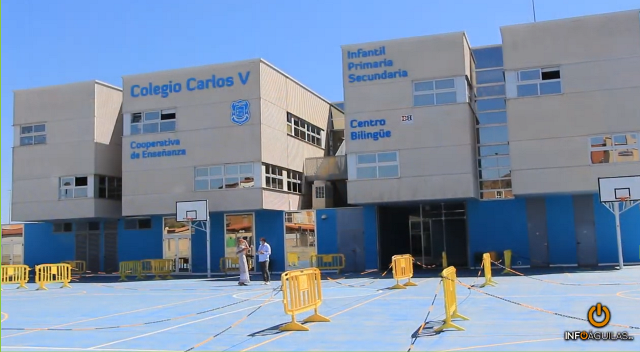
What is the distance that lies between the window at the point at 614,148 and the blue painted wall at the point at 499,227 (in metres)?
4.52

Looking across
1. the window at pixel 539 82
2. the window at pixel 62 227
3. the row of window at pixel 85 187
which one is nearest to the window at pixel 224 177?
the row of window at pixel 85 187

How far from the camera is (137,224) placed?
3700cm

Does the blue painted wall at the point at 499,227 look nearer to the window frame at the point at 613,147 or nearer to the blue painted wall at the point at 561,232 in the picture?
the blue painted wall at the point at 561,232

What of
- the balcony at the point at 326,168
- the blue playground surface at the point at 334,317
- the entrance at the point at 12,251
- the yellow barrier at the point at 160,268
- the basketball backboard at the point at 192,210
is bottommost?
the blue playground surface at the point at 334,317

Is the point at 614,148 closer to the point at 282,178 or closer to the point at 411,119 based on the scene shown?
the point at 411,119

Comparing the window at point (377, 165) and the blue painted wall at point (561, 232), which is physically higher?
the window at point (377, 165)

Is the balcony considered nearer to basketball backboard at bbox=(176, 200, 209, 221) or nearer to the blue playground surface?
basketball backboard at bbox=(176, 200, 209, 221)

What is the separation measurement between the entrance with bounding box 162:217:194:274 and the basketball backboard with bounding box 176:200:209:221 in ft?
10.6

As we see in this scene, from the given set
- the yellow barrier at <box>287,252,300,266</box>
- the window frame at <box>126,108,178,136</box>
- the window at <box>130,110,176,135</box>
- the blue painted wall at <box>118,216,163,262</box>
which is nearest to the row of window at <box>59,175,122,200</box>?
the blue painted wall at <box>118,216,163,262</box>

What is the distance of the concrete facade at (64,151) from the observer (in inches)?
1388

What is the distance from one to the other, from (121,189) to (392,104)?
56.5ft

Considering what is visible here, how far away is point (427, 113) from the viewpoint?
3019 cm

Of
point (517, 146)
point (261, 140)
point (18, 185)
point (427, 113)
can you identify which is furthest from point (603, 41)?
point (18, 185)

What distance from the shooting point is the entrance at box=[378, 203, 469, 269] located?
3462 cm
